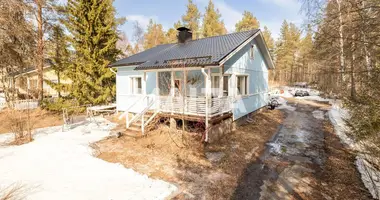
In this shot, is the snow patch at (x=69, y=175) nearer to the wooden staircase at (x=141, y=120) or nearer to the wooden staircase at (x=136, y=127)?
the wooden staircase at (x=136, y=127)

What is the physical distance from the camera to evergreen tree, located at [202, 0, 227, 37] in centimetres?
2938

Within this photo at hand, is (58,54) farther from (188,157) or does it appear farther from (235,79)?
(188,157)

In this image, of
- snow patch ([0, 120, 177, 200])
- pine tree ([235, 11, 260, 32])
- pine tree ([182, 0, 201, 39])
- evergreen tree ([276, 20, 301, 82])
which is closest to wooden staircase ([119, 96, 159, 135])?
snow patch ([0, 120, 177, 200])

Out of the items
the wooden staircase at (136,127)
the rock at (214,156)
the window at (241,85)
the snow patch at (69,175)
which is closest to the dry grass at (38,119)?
the snow patch at (69,175)

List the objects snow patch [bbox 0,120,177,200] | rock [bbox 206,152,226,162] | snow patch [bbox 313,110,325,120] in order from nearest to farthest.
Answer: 1. snow patch [bbox 0,120,177,200]
2. rock [bbox 206,152,226,162]
3. snow patch [bbox 313,110,325,120]

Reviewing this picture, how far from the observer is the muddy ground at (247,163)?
4598mm

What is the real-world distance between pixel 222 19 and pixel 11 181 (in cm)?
3376

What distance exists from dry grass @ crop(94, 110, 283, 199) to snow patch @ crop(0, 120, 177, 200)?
0.44m

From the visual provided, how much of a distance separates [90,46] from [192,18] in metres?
21.5

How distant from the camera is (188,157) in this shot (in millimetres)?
6516

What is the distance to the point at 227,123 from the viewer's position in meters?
9.09

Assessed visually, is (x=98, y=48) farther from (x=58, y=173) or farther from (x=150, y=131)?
(x=58, y=173)

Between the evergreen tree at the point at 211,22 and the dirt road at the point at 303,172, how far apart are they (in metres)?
24.3

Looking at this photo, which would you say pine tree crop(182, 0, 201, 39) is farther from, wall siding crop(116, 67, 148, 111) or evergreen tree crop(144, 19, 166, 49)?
wall siding crop(116, 67, 148, 111)
